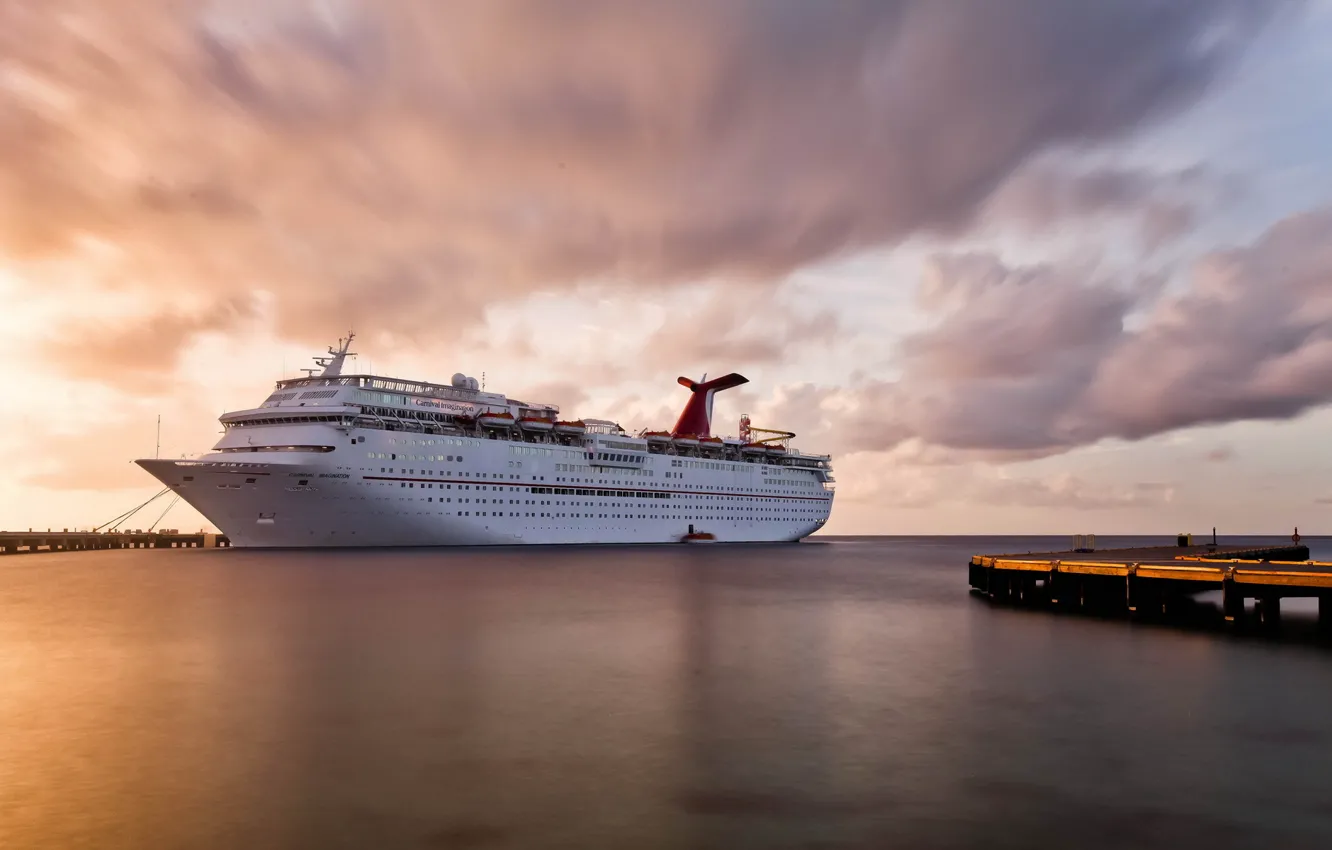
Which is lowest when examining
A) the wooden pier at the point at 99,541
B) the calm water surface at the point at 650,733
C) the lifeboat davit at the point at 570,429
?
the calm water surface at the point at 650,733

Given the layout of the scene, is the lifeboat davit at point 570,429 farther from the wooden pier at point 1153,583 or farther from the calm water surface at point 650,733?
the calm water surface at point 650,733

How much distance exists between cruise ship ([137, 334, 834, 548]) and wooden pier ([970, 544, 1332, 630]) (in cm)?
4154

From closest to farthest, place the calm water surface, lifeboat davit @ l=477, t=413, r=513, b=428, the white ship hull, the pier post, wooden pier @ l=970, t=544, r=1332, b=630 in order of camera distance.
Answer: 1. the calm water surface
2. wooden pier @ l=970, t=544, r=1332, b=630
3. the pier post
4. the white ship hull
5. lifeboat davit @ l=477, t=413, r=513, b=428

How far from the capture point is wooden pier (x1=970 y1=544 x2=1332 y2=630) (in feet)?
84.3

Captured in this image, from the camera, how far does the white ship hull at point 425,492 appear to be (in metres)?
59.2

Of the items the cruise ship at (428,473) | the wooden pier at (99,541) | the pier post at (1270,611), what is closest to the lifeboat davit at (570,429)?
the cruise ship at (428,473)

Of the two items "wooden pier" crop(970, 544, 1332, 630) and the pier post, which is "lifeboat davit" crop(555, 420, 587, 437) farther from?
the pier post

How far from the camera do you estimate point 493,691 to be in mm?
17141

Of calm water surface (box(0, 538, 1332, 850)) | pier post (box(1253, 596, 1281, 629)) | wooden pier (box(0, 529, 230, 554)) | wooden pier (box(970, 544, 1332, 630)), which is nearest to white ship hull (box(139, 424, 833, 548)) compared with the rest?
calm water surface (box(0, 538, 1332, 850))

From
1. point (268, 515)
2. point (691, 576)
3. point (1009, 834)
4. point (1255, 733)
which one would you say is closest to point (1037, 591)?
point (691, 576)

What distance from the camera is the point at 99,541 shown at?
361ft

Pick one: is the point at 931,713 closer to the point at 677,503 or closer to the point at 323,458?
the point at 323,458

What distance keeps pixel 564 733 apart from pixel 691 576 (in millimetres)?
37580

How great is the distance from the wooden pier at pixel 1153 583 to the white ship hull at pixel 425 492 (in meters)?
41.3
